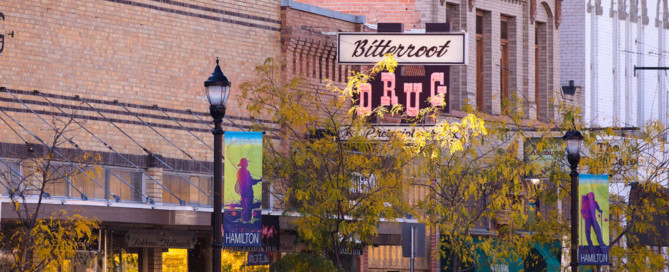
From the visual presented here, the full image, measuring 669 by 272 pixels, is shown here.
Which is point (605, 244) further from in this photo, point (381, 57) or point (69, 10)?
point (69, 10)

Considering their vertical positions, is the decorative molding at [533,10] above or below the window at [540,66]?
above

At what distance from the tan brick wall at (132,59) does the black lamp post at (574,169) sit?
721 centimetres

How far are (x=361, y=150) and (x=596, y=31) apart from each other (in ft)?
86.2

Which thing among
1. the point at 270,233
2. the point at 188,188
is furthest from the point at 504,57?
the point at 188,188

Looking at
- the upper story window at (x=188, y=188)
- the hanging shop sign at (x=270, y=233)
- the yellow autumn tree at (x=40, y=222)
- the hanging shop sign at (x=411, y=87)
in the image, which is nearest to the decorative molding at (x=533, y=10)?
the hanging shop sign at (x=411, y=87)

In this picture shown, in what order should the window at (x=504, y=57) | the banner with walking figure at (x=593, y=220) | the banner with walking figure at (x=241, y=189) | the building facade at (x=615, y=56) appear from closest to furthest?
the banner with walking figure at (x=241, y=189) → the banner with walking figure at (x=593, y=220) → the window at (x=504, y=57) → the building facade at (x=615, y=56)

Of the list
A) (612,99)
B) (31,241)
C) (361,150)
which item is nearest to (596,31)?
(612,99)

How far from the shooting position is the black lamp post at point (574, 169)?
2739cm

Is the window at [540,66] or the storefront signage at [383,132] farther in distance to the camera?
the window at [540,66]

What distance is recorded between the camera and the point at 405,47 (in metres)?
32.6

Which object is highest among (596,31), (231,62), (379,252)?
(596,31)

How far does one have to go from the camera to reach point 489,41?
40812 millimetres

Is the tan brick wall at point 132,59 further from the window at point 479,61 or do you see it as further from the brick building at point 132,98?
the window at point 479,61

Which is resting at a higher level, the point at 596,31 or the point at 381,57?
the point at 596,31
